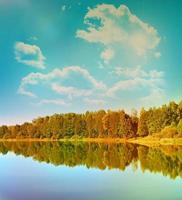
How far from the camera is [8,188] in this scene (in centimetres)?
1978

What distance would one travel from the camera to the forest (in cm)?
6475

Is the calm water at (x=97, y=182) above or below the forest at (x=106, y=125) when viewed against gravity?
below

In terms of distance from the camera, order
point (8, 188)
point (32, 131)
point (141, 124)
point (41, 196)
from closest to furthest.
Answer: point (41, 196) < point (8, 188) < point (141, 124) < point (32, 131)

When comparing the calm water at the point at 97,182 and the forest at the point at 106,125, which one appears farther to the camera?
the forest at the point at 106,125

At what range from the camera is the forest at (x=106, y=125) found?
64750 millimetres

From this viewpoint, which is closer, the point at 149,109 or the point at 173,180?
the point at 173,180

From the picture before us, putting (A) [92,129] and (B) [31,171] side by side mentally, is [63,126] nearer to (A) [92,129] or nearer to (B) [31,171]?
(A) [92,129]

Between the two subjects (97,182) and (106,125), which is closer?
(97,182)

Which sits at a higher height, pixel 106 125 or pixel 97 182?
pixel 106 125

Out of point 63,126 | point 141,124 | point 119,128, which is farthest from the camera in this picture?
point 63,126

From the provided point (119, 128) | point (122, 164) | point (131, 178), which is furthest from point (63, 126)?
point (131, 178)

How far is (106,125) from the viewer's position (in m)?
80.6

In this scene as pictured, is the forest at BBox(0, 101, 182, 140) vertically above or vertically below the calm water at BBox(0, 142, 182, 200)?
above

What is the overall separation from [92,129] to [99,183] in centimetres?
6789
